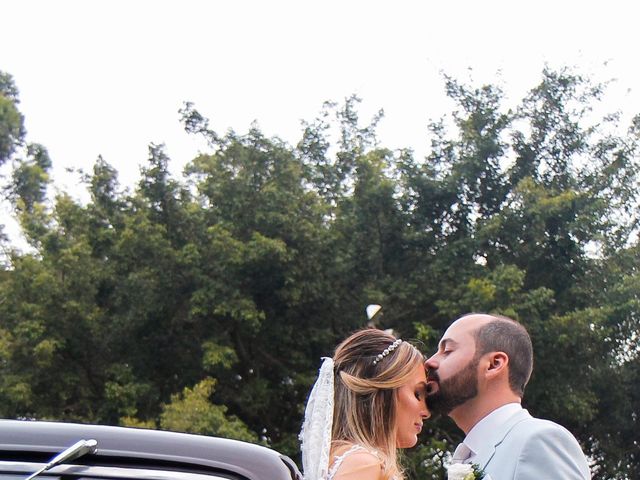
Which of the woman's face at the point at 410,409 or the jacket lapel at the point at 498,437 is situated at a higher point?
the woman's face at the point at 410,409

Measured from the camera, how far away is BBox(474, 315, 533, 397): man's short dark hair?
327cm

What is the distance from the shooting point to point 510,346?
3293 millimetres

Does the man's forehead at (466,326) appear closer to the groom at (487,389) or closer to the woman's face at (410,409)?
the groom at (487,389)

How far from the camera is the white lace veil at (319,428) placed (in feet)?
9.71

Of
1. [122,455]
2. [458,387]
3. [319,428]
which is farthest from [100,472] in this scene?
[458,387]

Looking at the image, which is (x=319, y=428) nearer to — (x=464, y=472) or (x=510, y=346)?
(x=464, y=472)

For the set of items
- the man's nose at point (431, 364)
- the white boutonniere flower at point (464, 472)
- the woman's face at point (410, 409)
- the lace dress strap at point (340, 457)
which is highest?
the man's nose at point (431, 364)

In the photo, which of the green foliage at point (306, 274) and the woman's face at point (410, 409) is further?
the green foliage at point (306, 274)

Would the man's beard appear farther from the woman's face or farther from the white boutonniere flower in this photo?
the white boutonniere flower

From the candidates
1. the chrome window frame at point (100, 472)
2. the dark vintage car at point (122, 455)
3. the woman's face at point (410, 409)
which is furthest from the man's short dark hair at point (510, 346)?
the chrome window frame at point (100, 472)

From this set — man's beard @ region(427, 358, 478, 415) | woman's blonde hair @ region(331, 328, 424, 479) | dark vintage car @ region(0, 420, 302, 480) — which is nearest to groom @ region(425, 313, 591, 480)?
man's beard @ region(427, 358, 478, 415)

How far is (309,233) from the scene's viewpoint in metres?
18.9

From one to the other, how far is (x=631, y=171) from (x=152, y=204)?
32.2 ft

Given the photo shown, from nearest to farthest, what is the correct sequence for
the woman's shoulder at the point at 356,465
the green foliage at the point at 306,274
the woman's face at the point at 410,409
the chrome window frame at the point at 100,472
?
the chrome window frame at the point at 100,472 < the woman's shoulder at the point at 356,465 < the woman's face at the point at 410,409 < the green foliage at the point at 306,274
